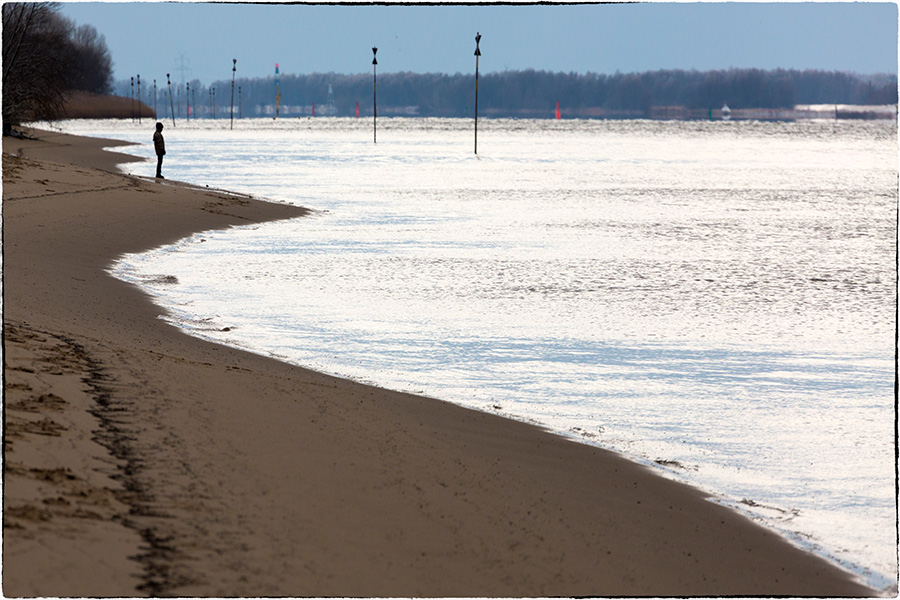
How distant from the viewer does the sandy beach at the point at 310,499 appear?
12.1 feet

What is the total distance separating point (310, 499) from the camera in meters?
4.54

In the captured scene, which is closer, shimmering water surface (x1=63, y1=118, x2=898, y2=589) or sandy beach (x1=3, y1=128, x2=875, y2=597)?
sandy beach (x1=3, y1=128, x2=875, y2=597)

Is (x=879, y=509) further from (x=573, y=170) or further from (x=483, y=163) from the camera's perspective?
(x=483, y=163)

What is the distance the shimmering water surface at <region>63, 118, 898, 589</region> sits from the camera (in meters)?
6.57

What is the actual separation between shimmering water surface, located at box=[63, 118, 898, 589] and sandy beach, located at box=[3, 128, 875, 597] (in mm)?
622

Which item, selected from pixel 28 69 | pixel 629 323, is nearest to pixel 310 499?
pixel 629 323

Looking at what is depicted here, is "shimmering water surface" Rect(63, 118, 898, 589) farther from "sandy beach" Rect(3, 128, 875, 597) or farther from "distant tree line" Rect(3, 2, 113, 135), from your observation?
"distant tree line" Rect(3, 2, 113, 135)

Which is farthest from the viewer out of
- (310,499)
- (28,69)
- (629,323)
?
(28,69)

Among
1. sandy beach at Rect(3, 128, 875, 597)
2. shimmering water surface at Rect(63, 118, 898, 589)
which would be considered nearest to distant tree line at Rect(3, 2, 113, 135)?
shimmering water surface at Rect(63, 118, 898, 589)

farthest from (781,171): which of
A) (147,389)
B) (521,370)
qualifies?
(147,389)

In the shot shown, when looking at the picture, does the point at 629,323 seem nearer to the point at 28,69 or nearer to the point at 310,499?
the point at 310,499

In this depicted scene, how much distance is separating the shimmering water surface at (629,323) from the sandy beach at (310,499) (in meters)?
0.62

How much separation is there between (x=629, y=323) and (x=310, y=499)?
23.2 feet

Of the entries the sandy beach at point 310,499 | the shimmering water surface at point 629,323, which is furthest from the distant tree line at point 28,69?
the sandy beach at point 310,499
